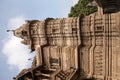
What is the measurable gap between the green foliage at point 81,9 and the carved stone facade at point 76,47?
51.7 feet

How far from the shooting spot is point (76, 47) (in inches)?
936

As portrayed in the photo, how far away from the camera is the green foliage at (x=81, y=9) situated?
141 ft

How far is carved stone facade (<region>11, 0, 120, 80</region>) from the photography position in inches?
851

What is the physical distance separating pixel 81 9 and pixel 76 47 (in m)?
21.6

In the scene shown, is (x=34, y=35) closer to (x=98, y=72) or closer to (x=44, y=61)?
(x=44, y=61)

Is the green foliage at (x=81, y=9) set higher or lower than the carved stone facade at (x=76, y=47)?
higher

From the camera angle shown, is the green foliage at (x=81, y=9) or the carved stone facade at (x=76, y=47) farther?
the green foliage at (x=81, y=9)

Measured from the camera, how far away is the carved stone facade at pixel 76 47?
21609mm

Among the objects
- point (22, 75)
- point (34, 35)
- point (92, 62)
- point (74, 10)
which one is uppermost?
point (74, 10)

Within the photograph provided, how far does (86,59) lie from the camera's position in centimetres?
2331

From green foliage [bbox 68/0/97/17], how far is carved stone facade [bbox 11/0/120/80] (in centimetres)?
1576

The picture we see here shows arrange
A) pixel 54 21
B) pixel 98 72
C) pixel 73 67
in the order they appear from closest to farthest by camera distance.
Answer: pixel 98 72 < pixel 73 67 < pixel 54 21

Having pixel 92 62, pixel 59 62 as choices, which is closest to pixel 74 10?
pixel 59 62

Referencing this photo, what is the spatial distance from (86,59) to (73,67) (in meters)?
1.83
